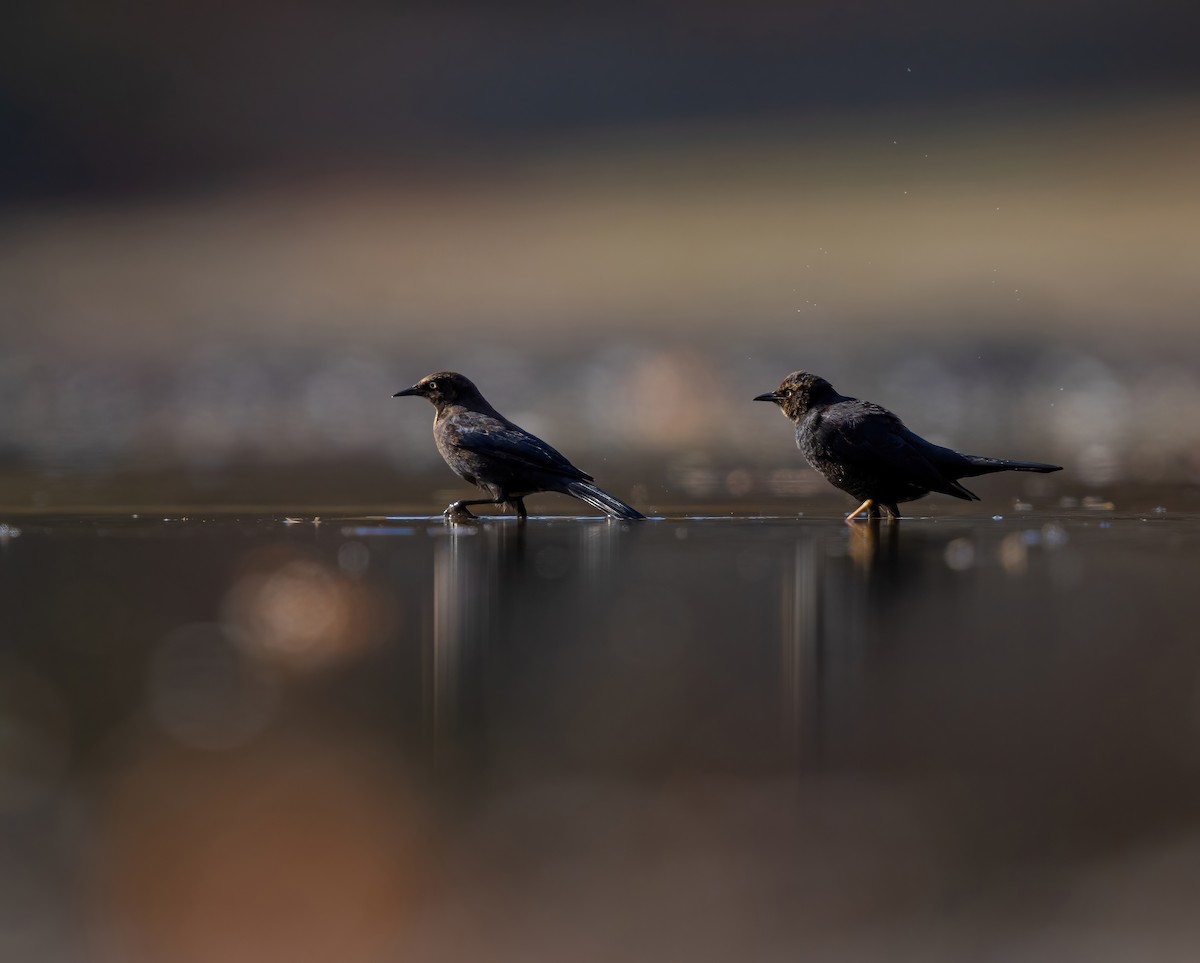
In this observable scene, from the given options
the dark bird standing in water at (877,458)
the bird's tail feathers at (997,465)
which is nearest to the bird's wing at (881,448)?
the dark bird standing in water at (877,458)

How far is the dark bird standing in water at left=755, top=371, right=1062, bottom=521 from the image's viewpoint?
382 inches

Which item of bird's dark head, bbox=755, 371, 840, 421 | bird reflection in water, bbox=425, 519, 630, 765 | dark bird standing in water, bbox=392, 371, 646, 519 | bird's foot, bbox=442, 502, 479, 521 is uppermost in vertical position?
bird's dark head, bbox=755, 371, 840, 421

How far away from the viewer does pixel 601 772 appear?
10.6ft

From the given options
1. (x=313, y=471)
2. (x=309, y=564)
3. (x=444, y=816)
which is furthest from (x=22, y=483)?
(x=444, y=816)

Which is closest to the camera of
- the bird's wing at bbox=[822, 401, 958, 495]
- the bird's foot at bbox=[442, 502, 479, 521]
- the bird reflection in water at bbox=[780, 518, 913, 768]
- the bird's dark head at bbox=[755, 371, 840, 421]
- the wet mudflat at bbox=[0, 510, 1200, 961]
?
the wet mudflat at bbox=[0, 510, 1200, 961]

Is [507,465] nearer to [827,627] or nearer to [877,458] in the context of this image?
[877,458]

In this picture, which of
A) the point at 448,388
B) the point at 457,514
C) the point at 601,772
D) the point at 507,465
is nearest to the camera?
the point at 601,772

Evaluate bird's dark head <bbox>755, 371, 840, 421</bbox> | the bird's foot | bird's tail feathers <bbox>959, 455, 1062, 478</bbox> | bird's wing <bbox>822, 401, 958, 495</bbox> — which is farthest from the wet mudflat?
bird's dark head <bbox>755, 371, 840, 421</bbox>

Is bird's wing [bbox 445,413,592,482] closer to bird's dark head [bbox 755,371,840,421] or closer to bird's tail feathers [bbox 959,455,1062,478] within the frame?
bird's dark head [bbox 755,371,840,421]

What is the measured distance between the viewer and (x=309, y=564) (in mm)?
7449

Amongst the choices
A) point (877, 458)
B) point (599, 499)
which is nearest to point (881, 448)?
point (877, 458)

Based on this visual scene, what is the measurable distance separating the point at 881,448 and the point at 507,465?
250 centimetres

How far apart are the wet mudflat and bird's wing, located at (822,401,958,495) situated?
133 inches

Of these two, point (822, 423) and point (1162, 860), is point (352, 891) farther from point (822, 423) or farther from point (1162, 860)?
point (822, 423)
